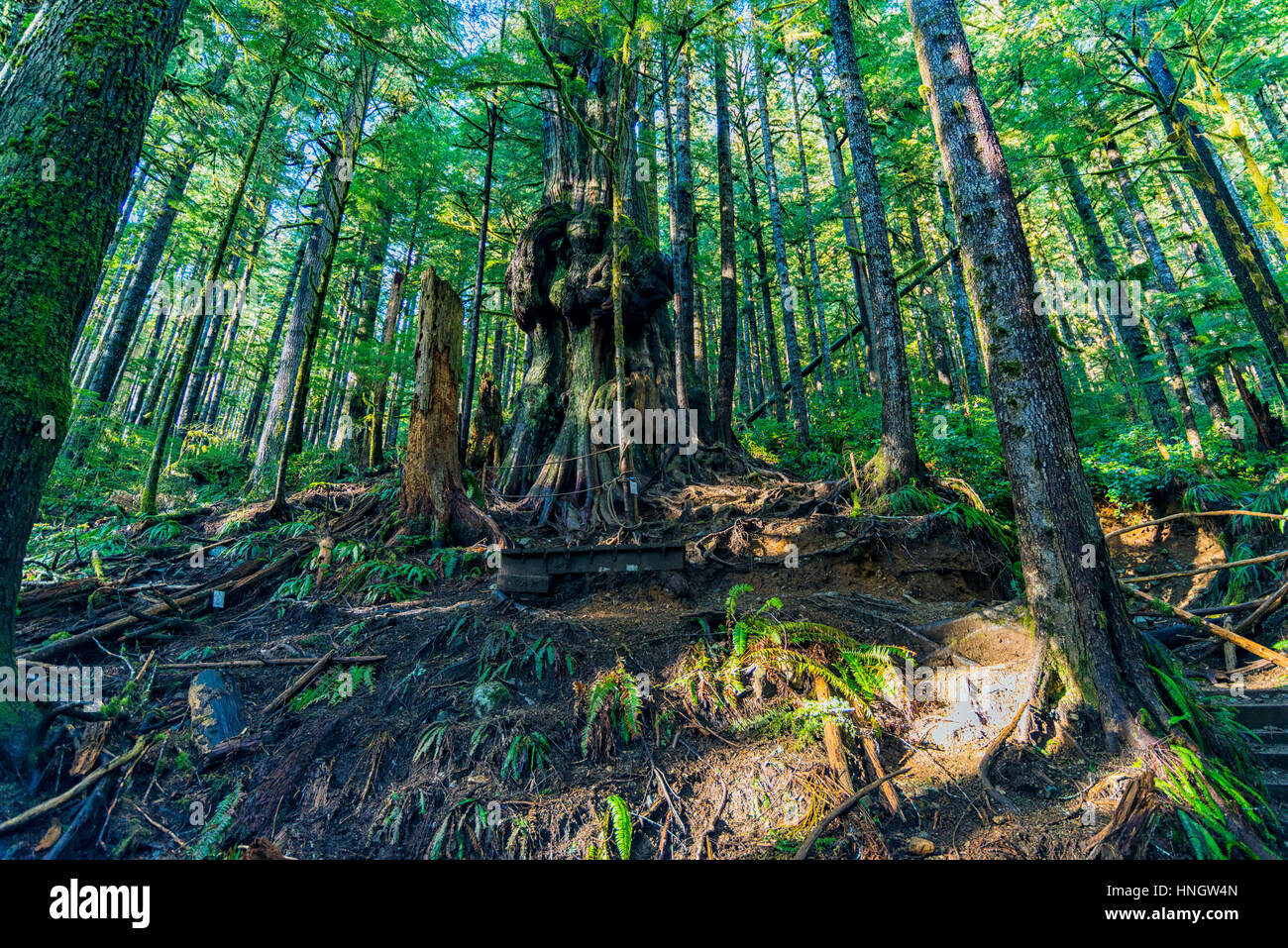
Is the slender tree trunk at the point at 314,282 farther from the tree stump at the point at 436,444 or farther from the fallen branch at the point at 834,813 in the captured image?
the fallen branch at the point at 834,813

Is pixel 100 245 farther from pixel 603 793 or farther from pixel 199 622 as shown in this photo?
pixel 603 793

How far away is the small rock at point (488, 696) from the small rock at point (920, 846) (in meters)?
2.80

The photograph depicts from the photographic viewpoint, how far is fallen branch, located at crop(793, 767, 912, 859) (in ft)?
8.49

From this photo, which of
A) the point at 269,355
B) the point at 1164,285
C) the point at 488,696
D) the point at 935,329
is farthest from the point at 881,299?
the point at 269,355

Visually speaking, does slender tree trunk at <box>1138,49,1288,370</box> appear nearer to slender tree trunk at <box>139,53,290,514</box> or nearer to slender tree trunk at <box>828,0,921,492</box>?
slender tree trunk at <box>828,0,921,492</box>

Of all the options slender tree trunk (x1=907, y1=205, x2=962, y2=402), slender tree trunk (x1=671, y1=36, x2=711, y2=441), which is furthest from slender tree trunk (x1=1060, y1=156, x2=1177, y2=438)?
slender tree trunk (x1=671, y1=36, x2=711, y2=441)

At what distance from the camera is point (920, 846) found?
8.41ft

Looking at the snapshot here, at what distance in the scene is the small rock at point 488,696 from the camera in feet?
12.0

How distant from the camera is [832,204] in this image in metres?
14.6

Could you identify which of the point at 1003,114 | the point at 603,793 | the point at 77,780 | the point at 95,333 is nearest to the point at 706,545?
the point at 603,793

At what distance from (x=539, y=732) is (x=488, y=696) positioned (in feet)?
1.97
